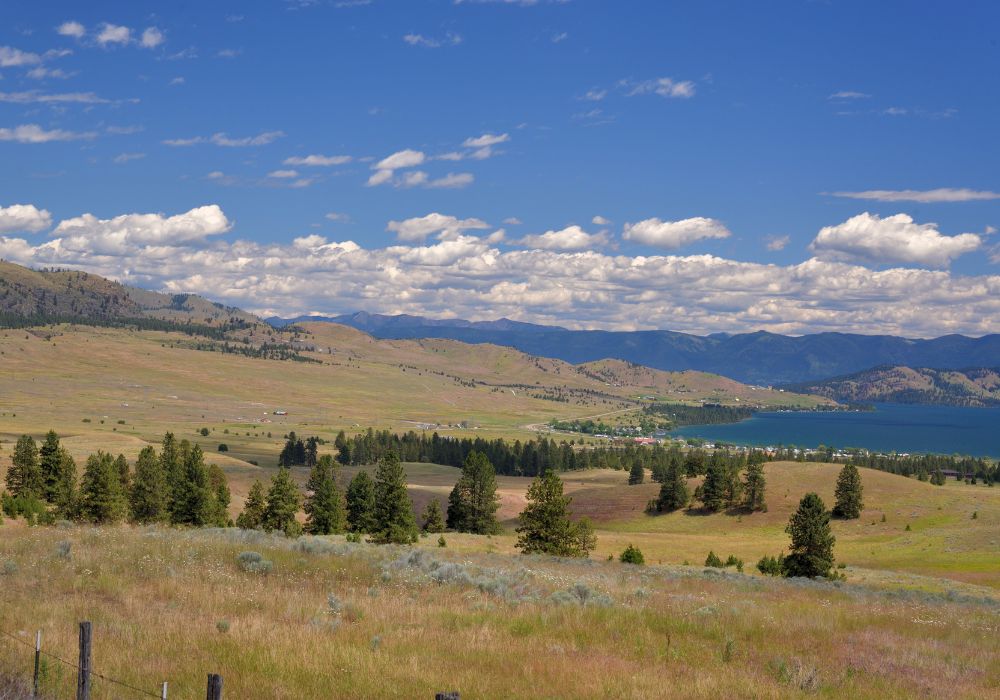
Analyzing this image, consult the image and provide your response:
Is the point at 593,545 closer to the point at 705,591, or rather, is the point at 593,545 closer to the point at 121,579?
the point at 705,591

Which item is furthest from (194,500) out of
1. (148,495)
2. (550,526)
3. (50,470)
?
(550,526)

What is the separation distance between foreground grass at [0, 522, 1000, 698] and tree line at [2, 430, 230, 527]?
181ft

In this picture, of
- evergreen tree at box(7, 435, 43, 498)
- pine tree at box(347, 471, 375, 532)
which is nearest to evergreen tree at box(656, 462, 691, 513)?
pine tree at box(347, 471, 375, 532)

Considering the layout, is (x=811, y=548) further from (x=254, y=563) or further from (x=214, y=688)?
(x=214, y=688)

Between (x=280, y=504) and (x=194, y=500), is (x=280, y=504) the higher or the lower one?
the higher one

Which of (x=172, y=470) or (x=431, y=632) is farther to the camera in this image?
(x=172, y=470)

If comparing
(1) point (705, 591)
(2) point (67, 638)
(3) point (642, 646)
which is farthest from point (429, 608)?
(1) point (705, 591)

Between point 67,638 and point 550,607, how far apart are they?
34.9 feet

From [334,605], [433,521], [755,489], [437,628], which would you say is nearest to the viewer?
[437,628]

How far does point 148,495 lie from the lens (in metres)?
81.7

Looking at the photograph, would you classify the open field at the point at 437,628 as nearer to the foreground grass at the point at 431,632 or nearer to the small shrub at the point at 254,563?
the foreground grass at the point at 431,632

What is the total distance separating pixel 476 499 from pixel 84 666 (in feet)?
301

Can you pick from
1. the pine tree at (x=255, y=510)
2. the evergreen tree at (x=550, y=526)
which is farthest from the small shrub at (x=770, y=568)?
the pine tree at (x=255, y=510)

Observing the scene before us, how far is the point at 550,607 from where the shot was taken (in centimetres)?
1911
